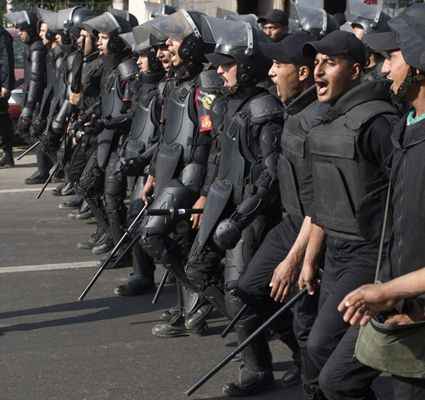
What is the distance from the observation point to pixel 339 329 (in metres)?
4.68

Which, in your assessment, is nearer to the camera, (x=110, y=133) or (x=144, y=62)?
(x=144, y=62)

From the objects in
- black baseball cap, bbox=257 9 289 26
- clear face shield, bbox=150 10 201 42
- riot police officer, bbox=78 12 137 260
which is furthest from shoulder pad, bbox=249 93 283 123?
black baseball cap, bbox=257 9 289 26

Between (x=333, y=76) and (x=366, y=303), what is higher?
(x=333, y=76)

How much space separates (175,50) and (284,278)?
2833 millimetres

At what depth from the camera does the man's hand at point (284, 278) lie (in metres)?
5.30

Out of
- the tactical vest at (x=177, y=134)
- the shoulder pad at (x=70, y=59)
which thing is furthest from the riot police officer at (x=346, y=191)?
the shoulder pad at (x=70, y=59)

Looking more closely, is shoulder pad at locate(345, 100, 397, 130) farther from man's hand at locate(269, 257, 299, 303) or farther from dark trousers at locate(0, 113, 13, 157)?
dark trousers at locate(0, 113, 13, 157)

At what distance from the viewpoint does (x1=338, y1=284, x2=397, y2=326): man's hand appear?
3730 mm

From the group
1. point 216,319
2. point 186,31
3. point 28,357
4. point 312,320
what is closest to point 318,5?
point 186,31

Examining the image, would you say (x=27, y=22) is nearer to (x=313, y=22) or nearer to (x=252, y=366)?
(x=313, y=22)

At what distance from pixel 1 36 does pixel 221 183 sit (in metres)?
9.24

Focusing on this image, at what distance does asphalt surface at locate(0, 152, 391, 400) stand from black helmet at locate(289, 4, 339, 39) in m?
2.38

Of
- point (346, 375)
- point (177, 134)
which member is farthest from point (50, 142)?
point (346, 375)

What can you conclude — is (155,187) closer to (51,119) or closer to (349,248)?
(349,248)
